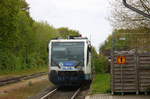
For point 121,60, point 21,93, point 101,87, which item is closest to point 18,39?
point 21,93

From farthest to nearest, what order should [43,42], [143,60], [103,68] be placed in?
[43,42] < [103,68] < [143,60]

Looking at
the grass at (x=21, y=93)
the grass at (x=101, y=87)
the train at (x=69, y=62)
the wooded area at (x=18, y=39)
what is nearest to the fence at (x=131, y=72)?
the grass at (x=101, y=87)

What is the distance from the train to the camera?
2111cm

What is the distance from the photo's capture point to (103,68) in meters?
37.3

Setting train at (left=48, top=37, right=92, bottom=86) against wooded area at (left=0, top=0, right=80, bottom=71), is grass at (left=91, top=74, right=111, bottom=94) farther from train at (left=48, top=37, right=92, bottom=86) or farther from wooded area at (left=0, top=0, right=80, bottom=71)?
wooded area at (left=0, top=0, right=80, bottom=71)

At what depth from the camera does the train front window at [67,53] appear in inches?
846

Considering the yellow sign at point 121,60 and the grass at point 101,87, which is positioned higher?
the yellow sign at point 121,60

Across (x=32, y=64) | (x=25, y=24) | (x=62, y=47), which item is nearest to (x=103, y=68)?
(x=62, y=47)

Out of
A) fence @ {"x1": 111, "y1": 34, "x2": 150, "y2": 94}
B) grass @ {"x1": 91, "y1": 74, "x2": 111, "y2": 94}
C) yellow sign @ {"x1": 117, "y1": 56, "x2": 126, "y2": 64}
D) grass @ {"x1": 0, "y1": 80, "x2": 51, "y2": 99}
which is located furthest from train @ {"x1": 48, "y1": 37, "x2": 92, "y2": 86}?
yellow sign @ {"x1": 117, "y1": 56, "x2": 126, "y2": 64}

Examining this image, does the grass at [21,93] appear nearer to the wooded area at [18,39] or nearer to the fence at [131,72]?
the fence at [131,72]

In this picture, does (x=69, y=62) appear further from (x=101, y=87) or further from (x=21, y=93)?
(x=21, y=93)

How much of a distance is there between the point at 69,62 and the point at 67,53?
0.71 metres

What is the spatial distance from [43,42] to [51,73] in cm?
5031

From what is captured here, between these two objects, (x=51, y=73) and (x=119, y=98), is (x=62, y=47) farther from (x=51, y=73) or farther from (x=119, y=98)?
(x=119, y=98)
